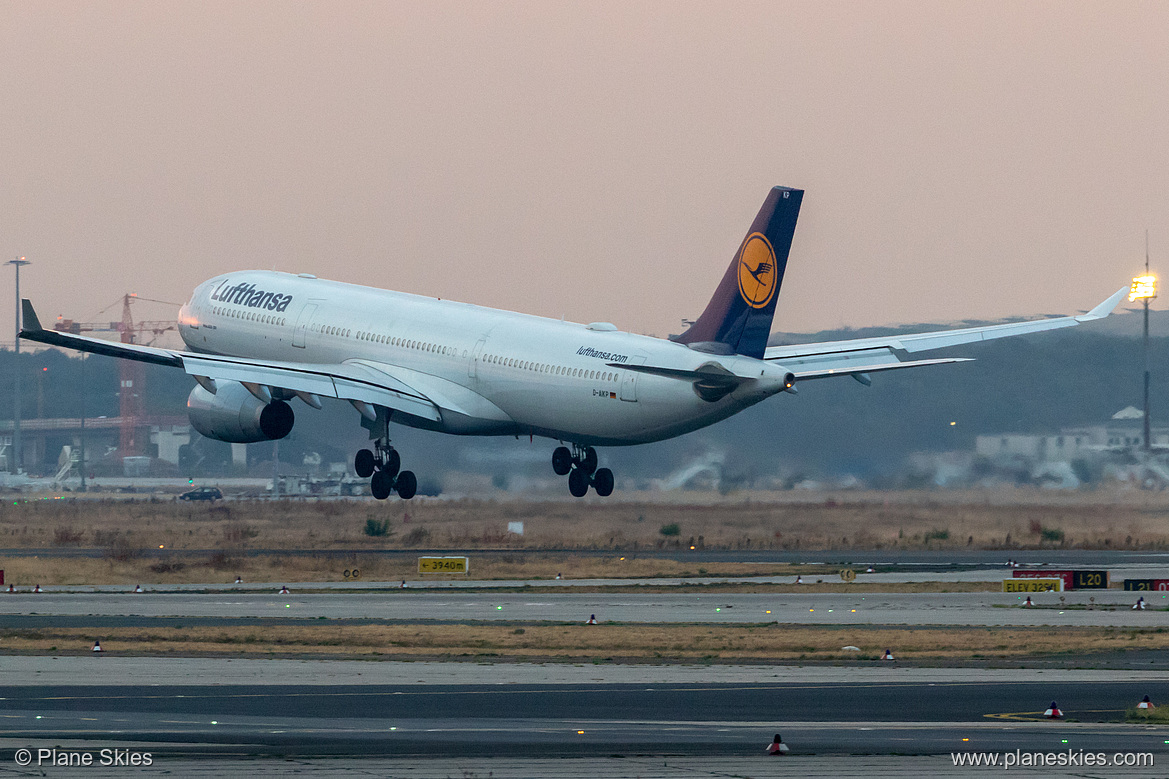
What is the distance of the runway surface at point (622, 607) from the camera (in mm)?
43250

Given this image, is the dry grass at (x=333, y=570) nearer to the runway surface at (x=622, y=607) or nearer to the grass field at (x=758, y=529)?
the grass field at (x=758, y=529)

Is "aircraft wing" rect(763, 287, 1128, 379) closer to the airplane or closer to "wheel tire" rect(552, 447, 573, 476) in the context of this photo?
the airplane

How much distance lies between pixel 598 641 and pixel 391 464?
74.5ft

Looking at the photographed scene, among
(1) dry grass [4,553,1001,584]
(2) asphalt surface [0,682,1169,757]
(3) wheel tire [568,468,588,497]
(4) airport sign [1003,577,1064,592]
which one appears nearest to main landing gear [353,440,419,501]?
(1) dry grass [4,553,1001,584]

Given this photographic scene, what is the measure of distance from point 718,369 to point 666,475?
2578 centimetres

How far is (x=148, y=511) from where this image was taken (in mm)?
95125

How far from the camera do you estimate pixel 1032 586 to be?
5116cm

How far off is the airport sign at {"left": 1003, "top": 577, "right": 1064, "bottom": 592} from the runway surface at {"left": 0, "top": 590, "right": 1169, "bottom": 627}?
427mm

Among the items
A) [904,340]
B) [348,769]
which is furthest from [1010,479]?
[348,769]

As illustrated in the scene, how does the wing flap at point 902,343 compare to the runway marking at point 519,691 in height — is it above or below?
above

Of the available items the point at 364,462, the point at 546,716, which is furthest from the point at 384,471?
the point at 546,716

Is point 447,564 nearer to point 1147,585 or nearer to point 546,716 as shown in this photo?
point 1147,585

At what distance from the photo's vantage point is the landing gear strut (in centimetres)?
5919

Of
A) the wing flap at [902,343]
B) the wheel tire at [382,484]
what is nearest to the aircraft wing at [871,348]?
the wing flap at [902,343]
